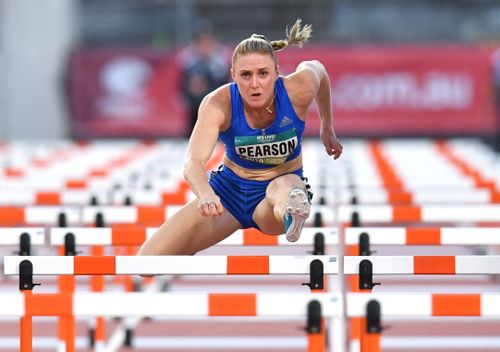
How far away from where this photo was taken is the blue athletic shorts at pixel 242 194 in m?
6.87

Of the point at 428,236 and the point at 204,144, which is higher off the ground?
the point at 204,144

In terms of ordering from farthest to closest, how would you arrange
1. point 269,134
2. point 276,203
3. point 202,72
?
point 202,72 → point 269,134 → point 276,203

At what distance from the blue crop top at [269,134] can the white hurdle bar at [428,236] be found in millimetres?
499

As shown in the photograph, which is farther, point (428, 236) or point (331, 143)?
point (331, 143)

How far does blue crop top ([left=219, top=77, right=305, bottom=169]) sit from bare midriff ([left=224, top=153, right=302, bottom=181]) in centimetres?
6

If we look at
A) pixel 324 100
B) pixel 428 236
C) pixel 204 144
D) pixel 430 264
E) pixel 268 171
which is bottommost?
pixel 430 264

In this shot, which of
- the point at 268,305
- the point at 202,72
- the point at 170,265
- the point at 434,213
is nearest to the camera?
the point at 268,305

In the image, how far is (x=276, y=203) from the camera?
654 centimetres

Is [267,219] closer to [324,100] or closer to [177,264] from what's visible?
[324,100]

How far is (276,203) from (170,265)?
3.56ft

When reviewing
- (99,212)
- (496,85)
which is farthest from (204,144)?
(496,85)

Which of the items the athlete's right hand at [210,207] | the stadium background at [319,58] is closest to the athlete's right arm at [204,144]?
the athlete's right hand at [210,207]

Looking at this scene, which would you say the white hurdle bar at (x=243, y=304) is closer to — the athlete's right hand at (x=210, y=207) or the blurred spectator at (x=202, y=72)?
the athlete's right hand at (x=210, y=207)

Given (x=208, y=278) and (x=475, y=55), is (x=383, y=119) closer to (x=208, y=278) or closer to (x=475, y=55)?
(x=475, y=55)
